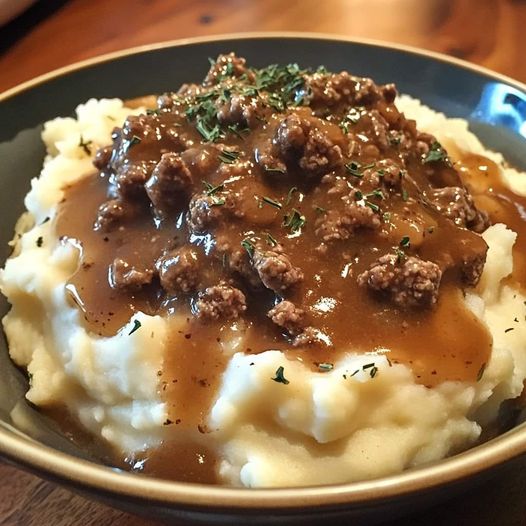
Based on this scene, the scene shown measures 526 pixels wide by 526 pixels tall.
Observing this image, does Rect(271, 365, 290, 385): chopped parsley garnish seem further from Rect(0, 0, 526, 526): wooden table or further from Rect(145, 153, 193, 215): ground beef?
Rect(0, 0, 526, 526): wooden table

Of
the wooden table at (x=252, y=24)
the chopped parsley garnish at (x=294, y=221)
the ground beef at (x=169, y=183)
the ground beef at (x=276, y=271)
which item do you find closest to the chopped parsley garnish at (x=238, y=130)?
the ground beef at (x=169, y=183)

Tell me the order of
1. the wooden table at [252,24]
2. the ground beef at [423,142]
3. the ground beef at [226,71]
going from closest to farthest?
the ground beef at [423,142] → the ground beef at [226,71] → the wooden table at [252,24]

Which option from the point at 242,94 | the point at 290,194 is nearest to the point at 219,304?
the point at 290,194

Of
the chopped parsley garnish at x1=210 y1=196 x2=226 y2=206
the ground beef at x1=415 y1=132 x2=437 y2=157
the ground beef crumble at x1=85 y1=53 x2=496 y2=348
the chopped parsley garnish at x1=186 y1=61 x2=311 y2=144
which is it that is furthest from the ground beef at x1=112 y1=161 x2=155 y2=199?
the ground beef at x1=415 y1=132 x2=437 y2=157

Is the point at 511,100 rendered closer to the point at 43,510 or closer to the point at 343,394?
the point at 343,394

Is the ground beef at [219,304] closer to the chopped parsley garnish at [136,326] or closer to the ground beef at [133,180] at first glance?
the chopped parsley garnish at [136,326]

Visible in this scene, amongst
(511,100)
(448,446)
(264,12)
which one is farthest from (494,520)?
(264,12)
